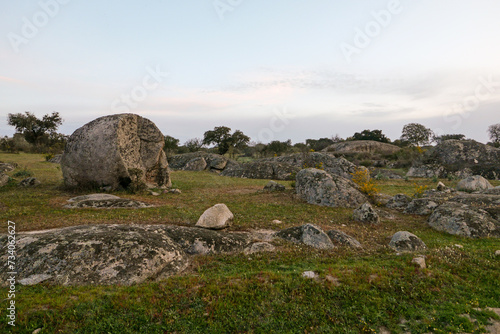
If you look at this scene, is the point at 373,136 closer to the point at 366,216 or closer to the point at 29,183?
the point at 366,216

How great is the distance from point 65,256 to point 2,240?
2.29m

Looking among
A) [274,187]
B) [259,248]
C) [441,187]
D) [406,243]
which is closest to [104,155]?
[274,187]

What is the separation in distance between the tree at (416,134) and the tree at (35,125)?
3365 inches

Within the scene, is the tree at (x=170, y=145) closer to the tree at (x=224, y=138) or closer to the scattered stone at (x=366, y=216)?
the tree at (x=224, y=138)

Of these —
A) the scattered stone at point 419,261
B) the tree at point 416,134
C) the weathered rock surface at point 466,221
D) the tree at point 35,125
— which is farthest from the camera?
the tree at point 416,134

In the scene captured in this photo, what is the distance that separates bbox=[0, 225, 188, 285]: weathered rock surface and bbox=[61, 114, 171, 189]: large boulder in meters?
10.8

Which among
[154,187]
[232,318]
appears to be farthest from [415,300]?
[154,187]

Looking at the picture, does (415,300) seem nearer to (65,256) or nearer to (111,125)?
(65,256)

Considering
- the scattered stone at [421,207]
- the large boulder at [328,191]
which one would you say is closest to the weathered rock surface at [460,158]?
the scattered stone at [421,207]

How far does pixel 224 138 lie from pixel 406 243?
51.0 meters

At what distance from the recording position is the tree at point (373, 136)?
7519 centimetres

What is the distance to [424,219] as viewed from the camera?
533 inches

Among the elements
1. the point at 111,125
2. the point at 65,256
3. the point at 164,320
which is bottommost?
the point at 164,320

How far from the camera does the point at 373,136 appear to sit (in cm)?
7669
